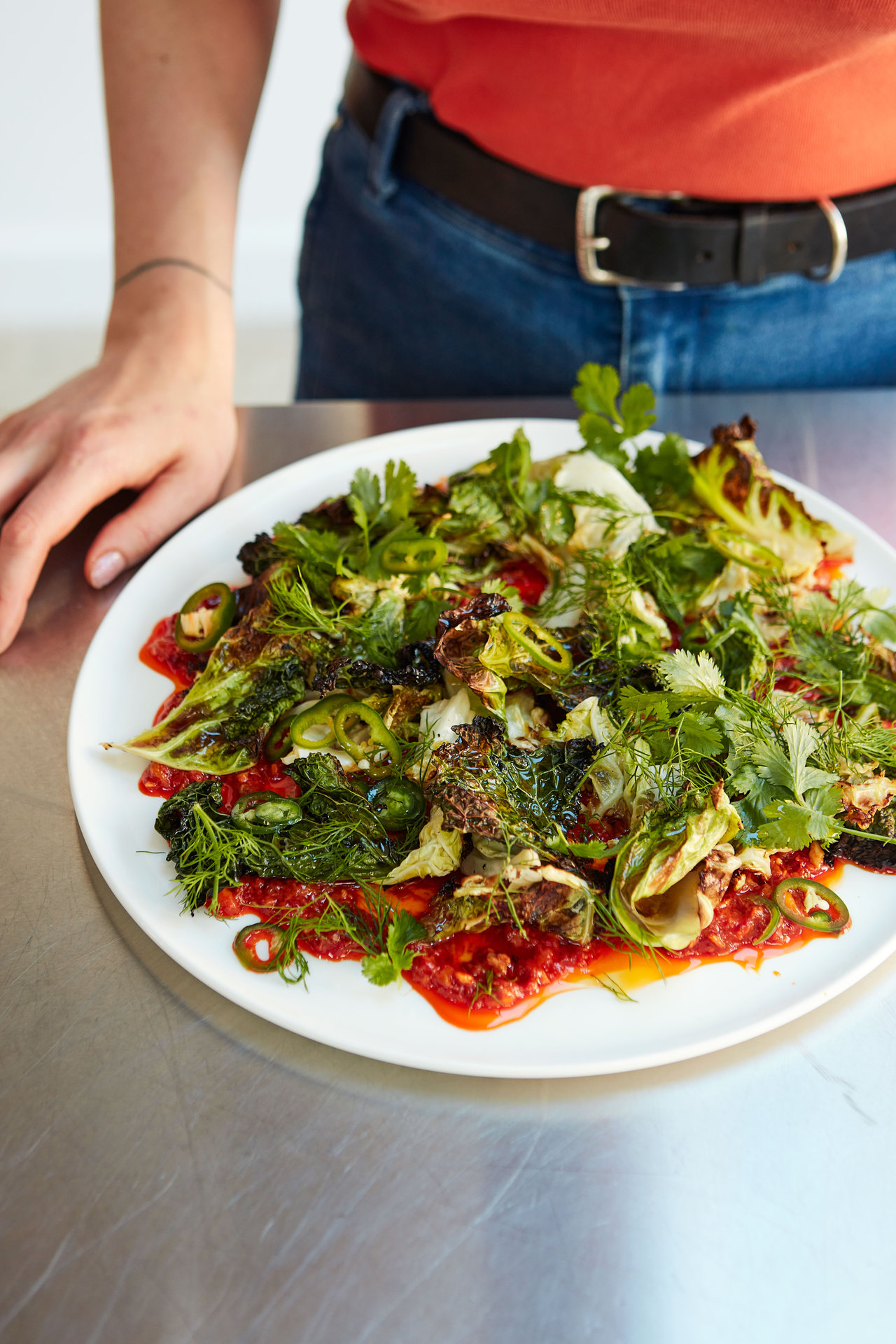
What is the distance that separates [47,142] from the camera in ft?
23.1

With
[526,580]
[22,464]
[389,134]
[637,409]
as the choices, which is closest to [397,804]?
[526,580]

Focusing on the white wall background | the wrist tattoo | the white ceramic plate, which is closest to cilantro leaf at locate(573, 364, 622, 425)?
the wrist tattoo

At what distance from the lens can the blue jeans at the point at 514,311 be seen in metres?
2.61

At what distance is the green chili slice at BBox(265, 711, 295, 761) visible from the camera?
1.76 meters

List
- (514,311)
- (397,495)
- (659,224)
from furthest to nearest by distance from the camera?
(514,311), (659,224), (397,495)

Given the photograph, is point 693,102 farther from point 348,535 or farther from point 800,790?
point 800,790

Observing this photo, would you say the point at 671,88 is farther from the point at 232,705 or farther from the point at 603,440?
the point at 232,705

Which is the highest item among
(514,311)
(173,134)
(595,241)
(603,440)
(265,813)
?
(173,134)

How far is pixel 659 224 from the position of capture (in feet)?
7.72

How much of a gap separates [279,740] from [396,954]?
19.6 inches

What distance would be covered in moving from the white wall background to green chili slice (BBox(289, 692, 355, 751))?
244 inches

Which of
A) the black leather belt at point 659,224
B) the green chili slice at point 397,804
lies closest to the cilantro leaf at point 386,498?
the green chili slice at point 397,804

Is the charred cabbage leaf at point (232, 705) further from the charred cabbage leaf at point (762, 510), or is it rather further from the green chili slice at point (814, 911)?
the charred cabbage leaf at point (762, 510)

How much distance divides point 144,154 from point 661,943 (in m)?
2.31
